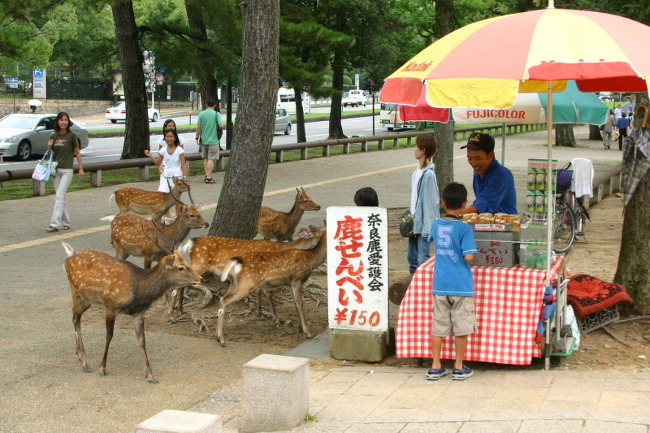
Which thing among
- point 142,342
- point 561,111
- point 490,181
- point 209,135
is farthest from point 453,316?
point 209,135

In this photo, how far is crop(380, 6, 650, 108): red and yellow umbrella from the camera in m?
5.76

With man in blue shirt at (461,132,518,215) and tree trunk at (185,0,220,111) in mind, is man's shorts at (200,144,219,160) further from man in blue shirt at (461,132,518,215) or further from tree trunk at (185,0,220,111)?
man in blue shirt at (461,132,518,215)

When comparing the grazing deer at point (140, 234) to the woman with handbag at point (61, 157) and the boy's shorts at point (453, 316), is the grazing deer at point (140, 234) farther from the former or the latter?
the boy's shorts at point (453, 316)

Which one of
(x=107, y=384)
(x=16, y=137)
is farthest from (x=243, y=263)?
(x=16, y=137)

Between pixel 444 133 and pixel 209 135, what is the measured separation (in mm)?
6673

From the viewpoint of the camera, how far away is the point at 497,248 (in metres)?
6.60

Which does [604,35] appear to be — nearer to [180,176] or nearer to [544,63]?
[544,63]

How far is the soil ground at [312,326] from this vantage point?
6996 mm

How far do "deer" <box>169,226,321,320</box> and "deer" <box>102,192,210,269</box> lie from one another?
75 centimetres

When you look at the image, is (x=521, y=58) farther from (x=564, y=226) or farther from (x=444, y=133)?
(x=444, y=133)

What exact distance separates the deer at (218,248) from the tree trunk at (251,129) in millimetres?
907

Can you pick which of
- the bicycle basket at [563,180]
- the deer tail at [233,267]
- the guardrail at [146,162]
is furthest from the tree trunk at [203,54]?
the deer tail at [233,267]

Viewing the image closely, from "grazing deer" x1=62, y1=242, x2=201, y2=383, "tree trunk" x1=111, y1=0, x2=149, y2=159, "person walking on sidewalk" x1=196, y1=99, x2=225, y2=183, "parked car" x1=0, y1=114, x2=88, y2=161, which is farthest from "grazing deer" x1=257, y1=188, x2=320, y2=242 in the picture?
"parked car" x1=0, y1=114, x2=88, y2=161

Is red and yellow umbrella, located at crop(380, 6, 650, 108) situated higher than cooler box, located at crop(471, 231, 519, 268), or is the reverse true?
red and yellow umbrella, located at crop(380, 6, 650, 108)
